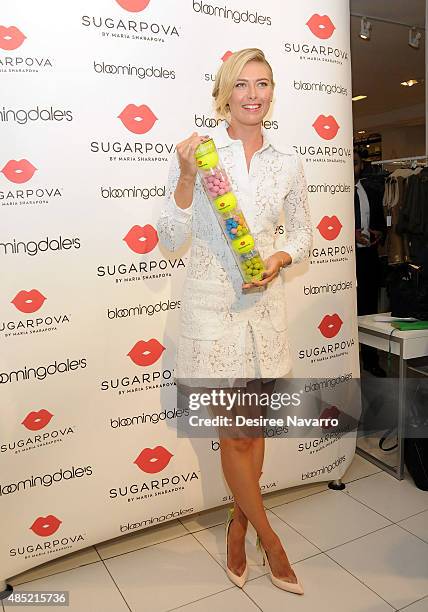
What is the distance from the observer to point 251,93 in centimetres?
172

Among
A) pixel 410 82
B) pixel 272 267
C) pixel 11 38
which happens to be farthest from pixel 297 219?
pixel 410 82

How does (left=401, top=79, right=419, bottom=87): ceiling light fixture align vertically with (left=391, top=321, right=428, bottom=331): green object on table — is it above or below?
above

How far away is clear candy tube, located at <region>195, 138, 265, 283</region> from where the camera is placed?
162 centimetres

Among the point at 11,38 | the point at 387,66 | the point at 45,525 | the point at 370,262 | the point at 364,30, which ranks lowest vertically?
the point at 45,525

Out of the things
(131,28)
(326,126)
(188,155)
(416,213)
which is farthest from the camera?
(416,213)

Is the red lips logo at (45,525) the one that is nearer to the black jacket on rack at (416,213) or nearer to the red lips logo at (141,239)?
the red lips logo at (141,239)

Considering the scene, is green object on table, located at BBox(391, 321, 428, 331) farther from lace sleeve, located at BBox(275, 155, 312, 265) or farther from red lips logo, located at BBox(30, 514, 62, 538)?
red lips logo, located at BBox(30, 514, 62, 538)

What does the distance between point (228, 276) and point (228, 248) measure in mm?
89

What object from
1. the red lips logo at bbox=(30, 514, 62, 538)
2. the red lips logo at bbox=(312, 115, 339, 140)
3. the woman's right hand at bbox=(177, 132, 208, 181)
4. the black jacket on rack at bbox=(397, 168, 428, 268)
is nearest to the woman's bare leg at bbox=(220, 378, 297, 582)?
the red lips logo at bbox=(30, 514, 62, 538)

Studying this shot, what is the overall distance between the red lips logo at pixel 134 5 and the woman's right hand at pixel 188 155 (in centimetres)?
67

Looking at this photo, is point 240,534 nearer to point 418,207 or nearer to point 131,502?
point 131,502

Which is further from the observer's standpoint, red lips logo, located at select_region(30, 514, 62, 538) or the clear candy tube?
red lips logo, located at select_region(30, 514, 62, 538)

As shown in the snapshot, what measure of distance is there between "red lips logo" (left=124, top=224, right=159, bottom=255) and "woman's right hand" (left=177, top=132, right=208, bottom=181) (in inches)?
18.7

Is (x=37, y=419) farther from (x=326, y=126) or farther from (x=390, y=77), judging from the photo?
(x=390, y=77)
